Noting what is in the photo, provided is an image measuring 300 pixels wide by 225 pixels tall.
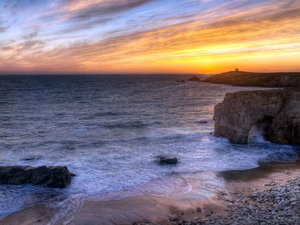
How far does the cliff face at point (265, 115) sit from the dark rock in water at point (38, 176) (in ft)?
61.5

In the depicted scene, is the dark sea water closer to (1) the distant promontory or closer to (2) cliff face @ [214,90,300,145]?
(2) cliff face @ [214,90,300,145]

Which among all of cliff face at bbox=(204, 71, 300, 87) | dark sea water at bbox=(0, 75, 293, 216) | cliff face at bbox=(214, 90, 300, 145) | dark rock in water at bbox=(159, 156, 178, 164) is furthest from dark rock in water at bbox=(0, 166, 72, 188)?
cliff face at bbox=(204, 71, 300, 87)

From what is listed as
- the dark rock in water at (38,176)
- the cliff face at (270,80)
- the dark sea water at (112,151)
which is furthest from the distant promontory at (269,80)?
the dark rock in water at (38,176)

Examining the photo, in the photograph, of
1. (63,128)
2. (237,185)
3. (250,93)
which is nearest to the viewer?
(237,185)

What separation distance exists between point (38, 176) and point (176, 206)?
374 inches

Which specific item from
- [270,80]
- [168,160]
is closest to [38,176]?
[168,160]

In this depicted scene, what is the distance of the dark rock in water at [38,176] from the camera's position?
21.4 meters

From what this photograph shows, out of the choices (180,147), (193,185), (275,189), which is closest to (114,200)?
(193,185)

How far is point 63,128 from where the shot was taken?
44.1m

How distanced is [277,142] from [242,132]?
3411 millimetres

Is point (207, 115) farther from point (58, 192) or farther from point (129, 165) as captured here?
point (58, 192)

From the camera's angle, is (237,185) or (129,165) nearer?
(237,185)

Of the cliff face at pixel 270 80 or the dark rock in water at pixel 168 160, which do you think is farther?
the cliff face at pixel 270 80

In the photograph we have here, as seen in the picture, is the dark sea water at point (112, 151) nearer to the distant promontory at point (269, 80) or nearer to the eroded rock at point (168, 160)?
the eroded rock at point (168, 160)
